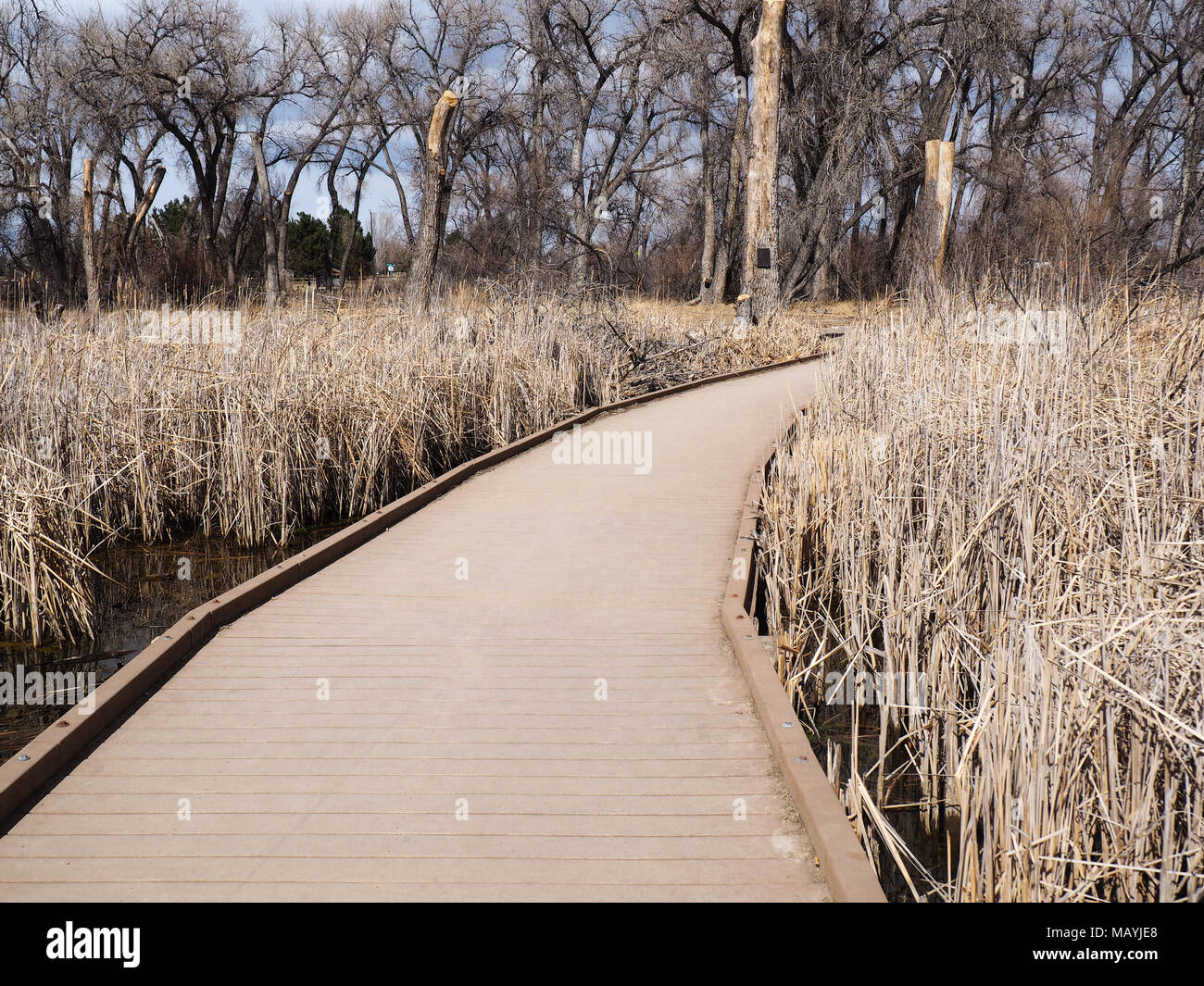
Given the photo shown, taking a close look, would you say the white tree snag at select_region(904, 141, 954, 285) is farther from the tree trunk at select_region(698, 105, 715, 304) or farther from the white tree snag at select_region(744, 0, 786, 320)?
the tree trunk at select_region(698, 105, 715, 304)

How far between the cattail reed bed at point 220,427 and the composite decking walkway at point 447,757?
1544mm

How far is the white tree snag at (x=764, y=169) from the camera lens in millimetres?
15500

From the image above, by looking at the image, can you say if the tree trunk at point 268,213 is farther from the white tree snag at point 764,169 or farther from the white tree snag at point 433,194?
the white tree snag at point 764,169

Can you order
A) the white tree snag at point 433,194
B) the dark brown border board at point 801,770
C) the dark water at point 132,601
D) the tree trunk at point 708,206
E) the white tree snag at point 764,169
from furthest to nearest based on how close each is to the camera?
1. the tree trunk at point 708,206
2. the white tree snag at point 764,169
3. the white tree snag at point 433,194
4. the dark water at point 132,601
5. the dark brown border board at point 801,770

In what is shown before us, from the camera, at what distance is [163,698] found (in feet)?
13.0

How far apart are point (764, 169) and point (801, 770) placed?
14.2m

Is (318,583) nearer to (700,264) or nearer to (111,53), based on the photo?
(111,53)

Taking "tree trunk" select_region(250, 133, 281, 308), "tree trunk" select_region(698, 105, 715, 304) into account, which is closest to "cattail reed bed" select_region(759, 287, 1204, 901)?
"tree trunk" select_region(698, 105, 715, 304)

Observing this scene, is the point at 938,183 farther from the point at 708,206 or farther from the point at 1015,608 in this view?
the point at 1015,608

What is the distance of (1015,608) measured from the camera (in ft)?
11.4

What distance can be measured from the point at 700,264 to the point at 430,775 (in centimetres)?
2972

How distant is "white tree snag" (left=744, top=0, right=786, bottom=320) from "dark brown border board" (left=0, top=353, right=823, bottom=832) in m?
10.0

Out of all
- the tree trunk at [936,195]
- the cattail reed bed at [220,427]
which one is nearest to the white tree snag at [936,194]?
the tree trunk at [936,195]

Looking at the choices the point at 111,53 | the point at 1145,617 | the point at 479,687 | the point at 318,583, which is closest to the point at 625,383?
the point at 318,583
